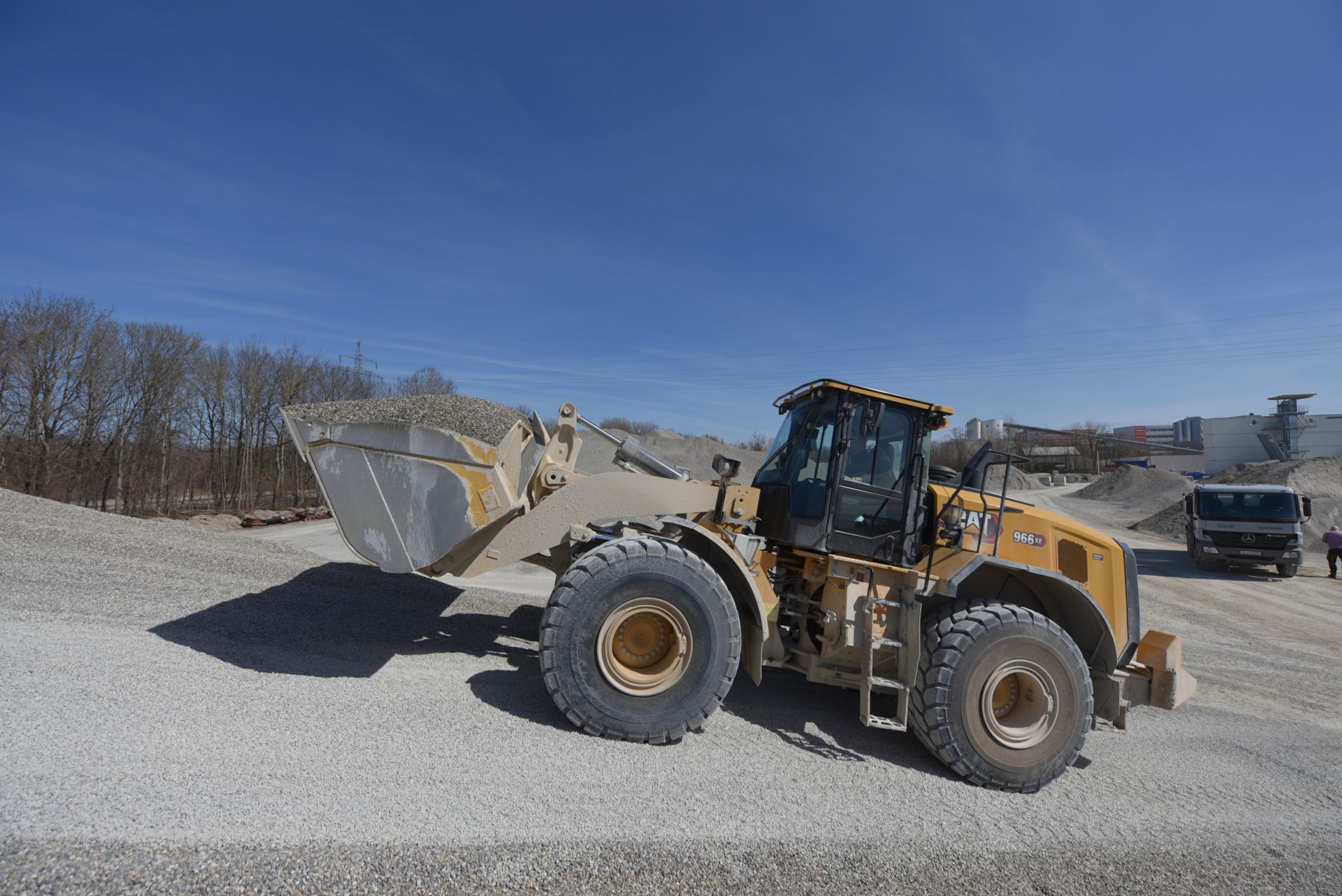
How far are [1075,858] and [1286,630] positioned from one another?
10751 millimetres

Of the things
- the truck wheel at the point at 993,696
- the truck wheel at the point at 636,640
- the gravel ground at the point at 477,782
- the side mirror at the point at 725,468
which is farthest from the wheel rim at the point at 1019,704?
the side mirror at the point at 725,468

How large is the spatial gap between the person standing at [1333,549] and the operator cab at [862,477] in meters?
19.2

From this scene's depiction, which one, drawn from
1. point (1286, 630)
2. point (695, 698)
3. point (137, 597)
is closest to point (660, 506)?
point (695, 698)

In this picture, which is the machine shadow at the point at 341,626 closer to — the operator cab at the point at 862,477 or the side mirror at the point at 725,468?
the side mirror at the point at 725,468

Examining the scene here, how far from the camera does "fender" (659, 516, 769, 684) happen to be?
4.33m

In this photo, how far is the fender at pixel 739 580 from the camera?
4.33 metres

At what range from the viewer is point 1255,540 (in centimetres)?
1656

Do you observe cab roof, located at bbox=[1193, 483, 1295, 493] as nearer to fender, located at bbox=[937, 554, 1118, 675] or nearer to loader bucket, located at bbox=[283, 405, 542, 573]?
fender, located at bbox=[937, 554, 1118, 675]

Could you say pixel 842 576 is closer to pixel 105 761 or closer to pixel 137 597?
pixel 105 761

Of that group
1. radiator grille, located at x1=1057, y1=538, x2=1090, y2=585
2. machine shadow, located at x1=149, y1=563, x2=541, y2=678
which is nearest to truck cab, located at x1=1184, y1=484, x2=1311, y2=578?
radiator grille, located at x1=1057, y1=538, x2=1090, y2=585

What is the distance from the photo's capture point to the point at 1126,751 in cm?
478

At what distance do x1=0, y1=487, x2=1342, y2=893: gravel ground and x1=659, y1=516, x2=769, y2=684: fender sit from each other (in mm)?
503

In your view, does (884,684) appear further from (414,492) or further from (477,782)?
(414,492)

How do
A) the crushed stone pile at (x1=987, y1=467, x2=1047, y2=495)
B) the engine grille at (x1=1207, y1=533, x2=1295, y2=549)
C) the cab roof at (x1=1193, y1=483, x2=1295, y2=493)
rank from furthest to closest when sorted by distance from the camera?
the crushed stone pile at (x1=987, y1=467, x2=1047, y2=495) → the cab roof at (x1=1193, y1=483, x2=1295, y2=493) → the engine grille at (x1=1207, y1=533, x2=1295, y2=549)
